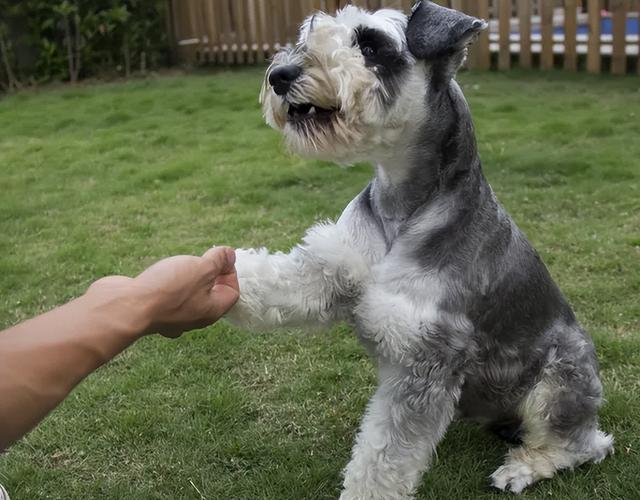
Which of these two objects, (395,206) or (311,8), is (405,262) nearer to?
(395,206)

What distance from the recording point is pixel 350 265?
10.0 ft

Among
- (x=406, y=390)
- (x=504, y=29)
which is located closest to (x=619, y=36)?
(x=504, y=29)

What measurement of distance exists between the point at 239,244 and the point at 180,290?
3624mm

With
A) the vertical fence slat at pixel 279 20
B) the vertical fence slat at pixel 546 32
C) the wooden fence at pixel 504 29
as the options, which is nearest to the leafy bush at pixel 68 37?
the wooden fence at pixel 504 29

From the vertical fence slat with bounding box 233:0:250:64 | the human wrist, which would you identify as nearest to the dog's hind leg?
the human wrist

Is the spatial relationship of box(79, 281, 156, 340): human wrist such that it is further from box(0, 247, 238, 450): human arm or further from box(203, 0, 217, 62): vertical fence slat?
box(203, 0, 217, 62): vertical fence slat

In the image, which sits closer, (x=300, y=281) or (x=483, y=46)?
(x=300, y=281)

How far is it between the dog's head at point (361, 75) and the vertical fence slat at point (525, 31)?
35.2 ft

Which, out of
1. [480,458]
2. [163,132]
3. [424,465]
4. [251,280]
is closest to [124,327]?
[251,280]

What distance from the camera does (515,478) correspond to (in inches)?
129

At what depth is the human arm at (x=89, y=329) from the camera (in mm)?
1978

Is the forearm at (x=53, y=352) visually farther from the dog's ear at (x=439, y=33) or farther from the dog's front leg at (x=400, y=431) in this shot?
the dog's ear at (x=439, y=33)

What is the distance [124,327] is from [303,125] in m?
1.03

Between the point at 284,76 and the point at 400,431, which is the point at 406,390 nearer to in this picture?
the point at 400,431
